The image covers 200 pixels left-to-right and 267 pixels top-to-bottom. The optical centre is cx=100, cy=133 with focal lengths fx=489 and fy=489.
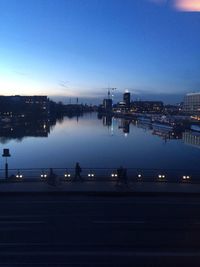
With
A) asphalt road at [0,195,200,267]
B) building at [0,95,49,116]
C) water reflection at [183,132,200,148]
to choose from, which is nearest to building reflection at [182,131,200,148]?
water reflection at [183,132,200,148]

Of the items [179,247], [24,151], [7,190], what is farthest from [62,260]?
[24,151]

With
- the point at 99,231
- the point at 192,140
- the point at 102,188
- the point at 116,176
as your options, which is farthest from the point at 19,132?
→ the point at 99,231

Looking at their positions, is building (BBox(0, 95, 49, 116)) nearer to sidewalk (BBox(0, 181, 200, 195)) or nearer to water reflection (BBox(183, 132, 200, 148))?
water reflection (BBox(183, 132, 200, 148))

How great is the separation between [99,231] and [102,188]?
6566mm

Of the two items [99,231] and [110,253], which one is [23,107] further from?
[110,253]

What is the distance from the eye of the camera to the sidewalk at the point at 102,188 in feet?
54.3

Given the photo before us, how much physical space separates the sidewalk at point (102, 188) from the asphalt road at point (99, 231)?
73 cm

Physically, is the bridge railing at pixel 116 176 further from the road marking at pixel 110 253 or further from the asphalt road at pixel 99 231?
the road marking at pixel 110 253

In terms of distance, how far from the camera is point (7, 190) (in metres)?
16.8

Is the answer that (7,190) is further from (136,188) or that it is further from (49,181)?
(136,188)

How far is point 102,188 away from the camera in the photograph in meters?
17.2

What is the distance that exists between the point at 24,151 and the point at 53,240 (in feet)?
141

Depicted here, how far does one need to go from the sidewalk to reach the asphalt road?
0.73 meters

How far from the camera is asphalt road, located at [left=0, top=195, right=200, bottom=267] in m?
8.40
